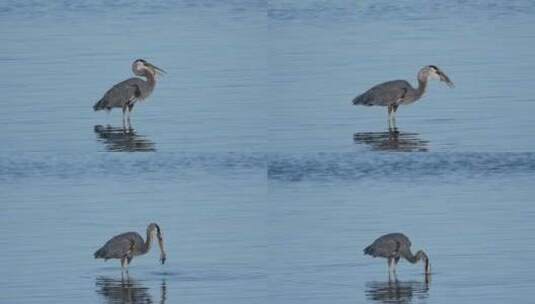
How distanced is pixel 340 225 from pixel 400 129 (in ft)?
8.68

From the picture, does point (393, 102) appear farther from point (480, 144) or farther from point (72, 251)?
point (72, 251)

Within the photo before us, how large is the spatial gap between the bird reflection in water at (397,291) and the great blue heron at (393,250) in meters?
0.30

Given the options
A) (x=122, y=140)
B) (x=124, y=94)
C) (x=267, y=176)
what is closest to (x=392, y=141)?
(x=267, y=176)

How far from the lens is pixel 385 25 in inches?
1286

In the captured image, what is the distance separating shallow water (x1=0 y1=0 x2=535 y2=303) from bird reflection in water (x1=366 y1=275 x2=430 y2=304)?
0.08 ft

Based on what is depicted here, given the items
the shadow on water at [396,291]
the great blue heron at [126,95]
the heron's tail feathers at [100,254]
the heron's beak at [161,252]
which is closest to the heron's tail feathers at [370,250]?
the shadow on water at [396,291]

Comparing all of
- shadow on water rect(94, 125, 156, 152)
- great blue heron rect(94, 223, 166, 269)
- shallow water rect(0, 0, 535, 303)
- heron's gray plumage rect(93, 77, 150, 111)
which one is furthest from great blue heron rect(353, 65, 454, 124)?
great blue heron rect(94, 223, 166, 269)

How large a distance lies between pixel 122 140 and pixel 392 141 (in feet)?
9.17

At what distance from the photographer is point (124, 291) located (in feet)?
59.4

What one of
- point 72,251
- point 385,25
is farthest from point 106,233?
point 385,25

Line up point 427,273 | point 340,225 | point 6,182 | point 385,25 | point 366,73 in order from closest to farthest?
point 427,273, point 340,225, point 6,182, point 366,73, point 385,25

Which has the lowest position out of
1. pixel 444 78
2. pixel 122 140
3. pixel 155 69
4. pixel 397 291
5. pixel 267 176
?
pixel 397 291

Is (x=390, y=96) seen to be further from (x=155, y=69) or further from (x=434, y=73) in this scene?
(x=155, y=69)

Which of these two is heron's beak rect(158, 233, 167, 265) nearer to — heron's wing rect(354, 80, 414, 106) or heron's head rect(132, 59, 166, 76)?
heron's wing rect(354, 80, 414, 106)
